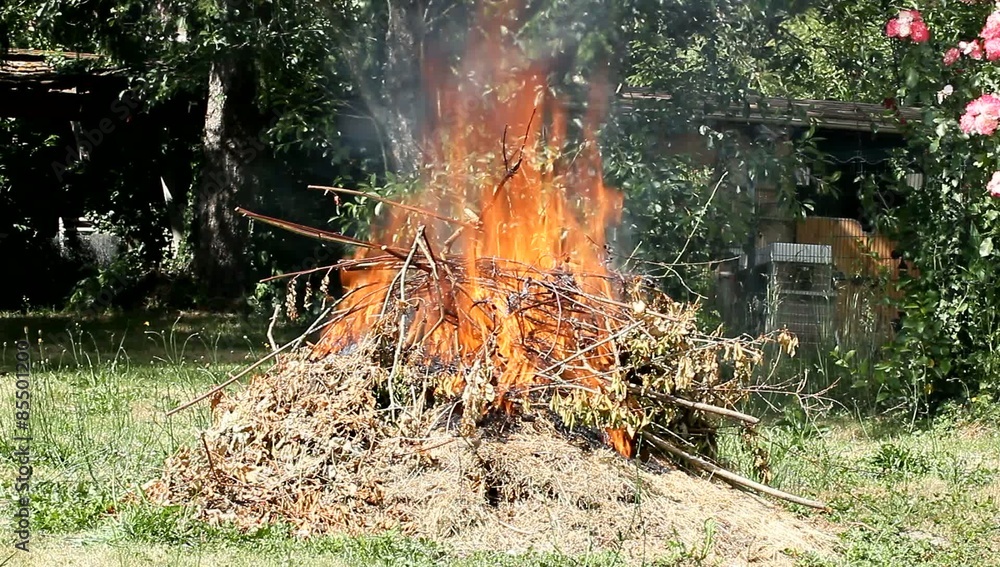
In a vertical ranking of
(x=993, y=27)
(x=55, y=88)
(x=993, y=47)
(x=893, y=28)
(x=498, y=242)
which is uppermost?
(x=893, y=28)

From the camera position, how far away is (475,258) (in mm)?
6066

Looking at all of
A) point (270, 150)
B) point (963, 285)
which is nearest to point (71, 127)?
point (270, 150)

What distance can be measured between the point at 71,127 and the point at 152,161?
1.63m

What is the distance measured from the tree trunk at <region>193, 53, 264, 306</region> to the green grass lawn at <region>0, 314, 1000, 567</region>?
4910mm

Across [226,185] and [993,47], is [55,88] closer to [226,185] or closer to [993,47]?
[226,185]

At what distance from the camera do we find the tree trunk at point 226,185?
1516 cm

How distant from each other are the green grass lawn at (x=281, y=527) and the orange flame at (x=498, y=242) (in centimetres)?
105

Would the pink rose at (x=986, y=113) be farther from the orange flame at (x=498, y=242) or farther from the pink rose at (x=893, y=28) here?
the orange flame at (x=498, y=242)

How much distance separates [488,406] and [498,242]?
3.19ft

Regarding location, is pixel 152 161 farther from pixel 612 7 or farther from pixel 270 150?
pixel 612 7

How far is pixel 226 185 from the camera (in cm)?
1549

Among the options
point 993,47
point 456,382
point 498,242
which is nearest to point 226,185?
point 498,242

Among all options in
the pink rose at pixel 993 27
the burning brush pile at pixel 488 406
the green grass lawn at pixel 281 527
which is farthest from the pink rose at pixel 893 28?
the burning brush pile at pixel 488 406

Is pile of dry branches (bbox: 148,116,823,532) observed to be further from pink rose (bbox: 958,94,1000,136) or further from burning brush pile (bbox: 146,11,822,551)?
pink rose (bbox: 958,94,1000,136)
